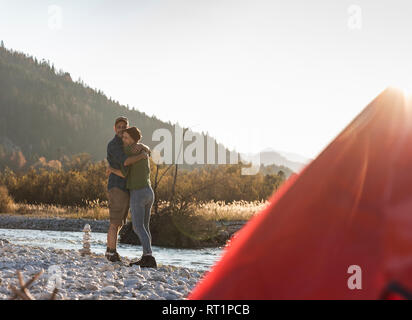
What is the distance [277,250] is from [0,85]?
346 feet

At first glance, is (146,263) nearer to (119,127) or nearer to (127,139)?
(127,139)

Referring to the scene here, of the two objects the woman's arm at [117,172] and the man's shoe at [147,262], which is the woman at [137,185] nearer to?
the woman's arm at [117,172]

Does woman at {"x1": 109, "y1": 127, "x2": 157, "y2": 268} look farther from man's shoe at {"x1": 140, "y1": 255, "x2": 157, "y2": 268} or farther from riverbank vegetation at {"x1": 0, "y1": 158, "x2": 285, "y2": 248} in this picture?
riverbank vegetation at {"x1": 0, "y1": 158, "x2": 285, "y2": 248}

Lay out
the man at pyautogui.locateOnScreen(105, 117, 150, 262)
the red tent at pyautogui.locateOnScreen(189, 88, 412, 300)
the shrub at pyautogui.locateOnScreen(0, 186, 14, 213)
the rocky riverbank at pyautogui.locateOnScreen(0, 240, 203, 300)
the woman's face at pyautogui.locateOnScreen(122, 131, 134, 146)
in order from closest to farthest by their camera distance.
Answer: the red tent at pyautogui.locateOnScreen(189, 88, 412, 300) → the rocky riverbank at pyautogui.locateOnScreen(0, 240, 203, 300) → the woman's face at pyautogui.locateOnScreen(122, 131, 134, 146) → the man at pyautogui.locateOnScreen(105, 117, 150, 262) → the shrub at pyautogui.locateOnScreen(0, 186, 14, 213)

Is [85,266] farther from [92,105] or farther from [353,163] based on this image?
[92,105]

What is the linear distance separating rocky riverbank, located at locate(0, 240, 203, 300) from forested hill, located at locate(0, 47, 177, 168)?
76626 mm

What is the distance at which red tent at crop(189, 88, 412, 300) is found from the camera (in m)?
1.25

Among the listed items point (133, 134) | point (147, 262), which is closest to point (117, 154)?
point (133, 134)

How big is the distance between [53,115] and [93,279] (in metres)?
93.7

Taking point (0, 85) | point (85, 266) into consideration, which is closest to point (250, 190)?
point (85, 266)

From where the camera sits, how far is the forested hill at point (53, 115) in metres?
88.1

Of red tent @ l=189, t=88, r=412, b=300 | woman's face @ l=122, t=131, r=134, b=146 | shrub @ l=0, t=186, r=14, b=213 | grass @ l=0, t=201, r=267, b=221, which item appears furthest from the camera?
shrub @ l=0, t=186, r=14, b=213

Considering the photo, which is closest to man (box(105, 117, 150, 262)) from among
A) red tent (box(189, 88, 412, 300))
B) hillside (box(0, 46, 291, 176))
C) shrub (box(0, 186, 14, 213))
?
red tent (box(189, 88, 412, 300))

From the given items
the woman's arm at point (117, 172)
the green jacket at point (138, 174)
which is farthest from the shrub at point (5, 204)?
the green jacket at point (138, 174)
